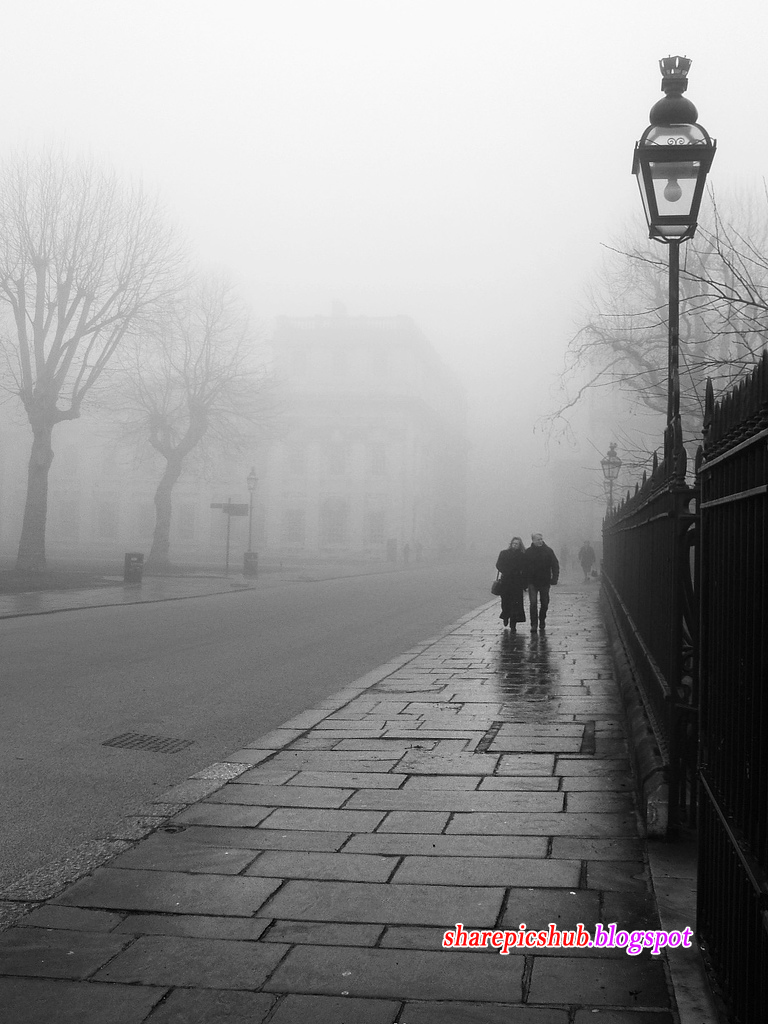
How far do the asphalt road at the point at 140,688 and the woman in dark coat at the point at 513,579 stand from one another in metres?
1.41

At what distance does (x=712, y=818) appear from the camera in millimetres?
3072

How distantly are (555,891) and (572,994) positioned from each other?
90cm

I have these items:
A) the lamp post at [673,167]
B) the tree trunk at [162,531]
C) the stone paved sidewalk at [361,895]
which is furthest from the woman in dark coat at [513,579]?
the tree trunk at [162,531]

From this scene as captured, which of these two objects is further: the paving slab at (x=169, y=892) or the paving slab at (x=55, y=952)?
the paving slab at (x=169, y=892)

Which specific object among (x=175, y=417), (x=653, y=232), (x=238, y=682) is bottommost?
(x=238, y=682)

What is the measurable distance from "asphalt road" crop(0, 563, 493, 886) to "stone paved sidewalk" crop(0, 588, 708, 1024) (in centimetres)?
45

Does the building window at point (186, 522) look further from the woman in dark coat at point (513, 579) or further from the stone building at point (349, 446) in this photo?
the woman in dark coat at point (513, 579)

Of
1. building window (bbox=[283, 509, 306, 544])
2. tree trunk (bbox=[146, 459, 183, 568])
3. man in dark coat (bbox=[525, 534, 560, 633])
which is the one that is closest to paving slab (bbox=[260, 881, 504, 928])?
man in dark coat (bbox=[525, 534, 560, 633])

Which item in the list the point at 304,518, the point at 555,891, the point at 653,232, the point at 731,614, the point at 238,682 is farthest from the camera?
the point at 304,518

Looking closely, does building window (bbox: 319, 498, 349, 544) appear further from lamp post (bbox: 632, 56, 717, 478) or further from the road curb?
lamp post (bbox: 632, 56, 717, 478)

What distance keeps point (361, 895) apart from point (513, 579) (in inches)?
459

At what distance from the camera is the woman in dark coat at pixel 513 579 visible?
15.3m

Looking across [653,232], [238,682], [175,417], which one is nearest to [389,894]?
[653,232]

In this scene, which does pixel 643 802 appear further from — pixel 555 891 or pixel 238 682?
pixel 238 682
